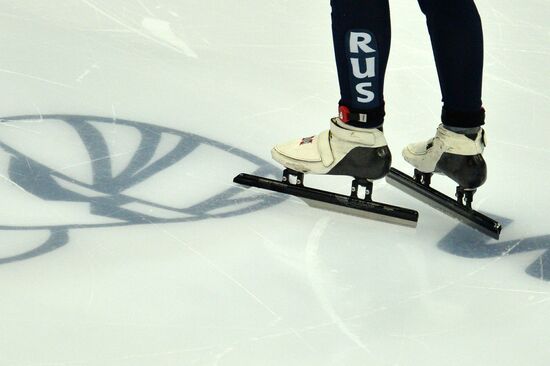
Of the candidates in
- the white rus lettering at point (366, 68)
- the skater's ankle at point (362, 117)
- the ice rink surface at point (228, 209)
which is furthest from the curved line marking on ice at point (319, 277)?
the white rus lettering at point (366, 68)

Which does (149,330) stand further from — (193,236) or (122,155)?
(122,155)

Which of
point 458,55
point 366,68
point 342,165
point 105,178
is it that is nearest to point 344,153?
point 342,165

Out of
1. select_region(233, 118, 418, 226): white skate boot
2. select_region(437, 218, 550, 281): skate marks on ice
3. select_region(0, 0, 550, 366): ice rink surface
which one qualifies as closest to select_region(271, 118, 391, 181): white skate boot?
select_region(233, 118, 418, 226): white skate boot

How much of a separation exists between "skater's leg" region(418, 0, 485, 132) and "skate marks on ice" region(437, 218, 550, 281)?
0.25 meters

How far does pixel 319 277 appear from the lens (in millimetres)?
2041

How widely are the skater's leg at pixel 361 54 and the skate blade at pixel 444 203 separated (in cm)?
30

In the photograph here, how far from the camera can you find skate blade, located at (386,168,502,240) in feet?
7.66

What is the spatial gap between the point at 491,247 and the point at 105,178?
37.7 inches

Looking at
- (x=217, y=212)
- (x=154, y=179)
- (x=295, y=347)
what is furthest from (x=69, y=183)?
(x=295, y=347)

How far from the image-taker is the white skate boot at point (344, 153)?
2.30 meters

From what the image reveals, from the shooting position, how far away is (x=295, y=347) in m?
1.75

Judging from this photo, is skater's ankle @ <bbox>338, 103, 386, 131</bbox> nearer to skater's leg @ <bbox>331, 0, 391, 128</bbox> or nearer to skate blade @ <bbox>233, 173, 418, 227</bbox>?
skater's leg @ <bbox>331, 0, 391, 128</bbox>

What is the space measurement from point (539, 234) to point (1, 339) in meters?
1.31

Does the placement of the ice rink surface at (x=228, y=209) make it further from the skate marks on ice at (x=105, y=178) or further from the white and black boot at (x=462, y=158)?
the white and black boot at (x=462, y=158)
